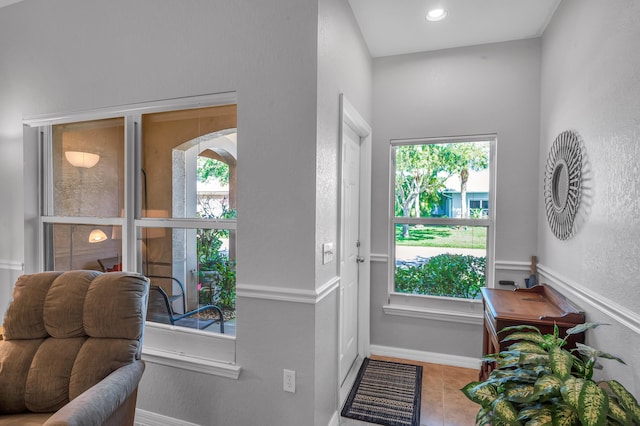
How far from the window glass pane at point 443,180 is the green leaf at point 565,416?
2.00 metres

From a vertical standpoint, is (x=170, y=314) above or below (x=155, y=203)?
below

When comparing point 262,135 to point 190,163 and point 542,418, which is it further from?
point 542,418

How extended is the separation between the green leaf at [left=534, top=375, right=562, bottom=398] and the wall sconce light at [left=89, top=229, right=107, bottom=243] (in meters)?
2.69

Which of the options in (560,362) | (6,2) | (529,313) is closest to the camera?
(560,362)

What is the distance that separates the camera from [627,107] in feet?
4.72

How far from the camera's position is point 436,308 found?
3055 mm

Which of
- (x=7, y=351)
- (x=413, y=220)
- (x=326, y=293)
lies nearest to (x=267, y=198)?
(x=326, y=293)

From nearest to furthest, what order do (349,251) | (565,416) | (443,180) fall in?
(565,416), (349,251), (443,180)

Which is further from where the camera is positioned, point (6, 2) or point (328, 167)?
point (6, 2)

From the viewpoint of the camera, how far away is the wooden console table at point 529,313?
1813mm

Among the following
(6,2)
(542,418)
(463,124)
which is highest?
(6,2)

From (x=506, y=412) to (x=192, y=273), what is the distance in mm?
1833

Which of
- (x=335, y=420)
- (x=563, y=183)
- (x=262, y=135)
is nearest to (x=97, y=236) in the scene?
(x=262, y=135)

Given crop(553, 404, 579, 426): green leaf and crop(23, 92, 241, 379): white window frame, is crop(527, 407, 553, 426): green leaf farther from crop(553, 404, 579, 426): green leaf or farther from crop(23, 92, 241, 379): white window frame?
crop(23, 92, 241, 379): white window frame
